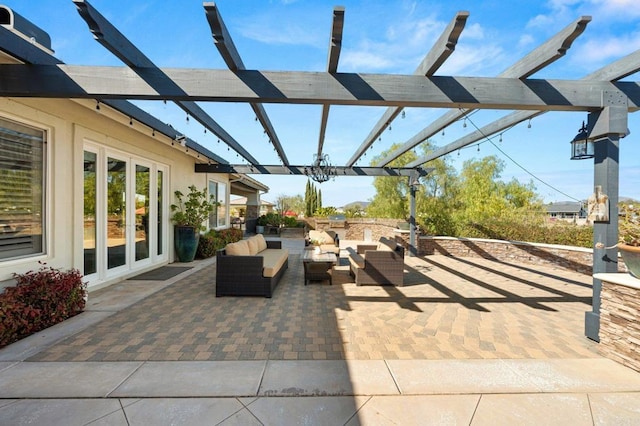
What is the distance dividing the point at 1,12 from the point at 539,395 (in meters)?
5.73

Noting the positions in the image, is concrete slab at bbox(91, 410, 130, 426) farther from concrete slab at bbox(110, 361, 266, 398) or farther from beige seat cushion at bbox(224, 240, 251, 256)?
beige seat cushion at bbox(224, 240, 251, 256)

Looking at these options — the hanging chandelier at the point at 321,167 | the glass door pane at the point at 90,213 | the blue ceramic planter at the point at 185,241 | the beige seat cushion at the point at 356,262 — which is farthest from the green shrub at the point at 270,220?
the glass door pane at the point at 90,213

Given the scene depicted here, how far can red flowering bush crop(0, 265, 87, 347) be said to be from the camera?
286 cm

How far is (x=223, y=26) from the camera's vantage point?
2.50 meters

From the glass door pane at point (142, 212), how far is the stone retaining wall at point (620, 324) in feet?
24.5

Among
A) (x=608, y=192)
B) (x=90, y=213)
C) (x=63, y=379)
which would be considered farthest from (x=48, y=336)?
(x=608, y=192)

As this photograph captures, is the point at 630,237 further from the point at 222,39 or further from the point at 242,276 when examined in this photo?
the point at 242,276

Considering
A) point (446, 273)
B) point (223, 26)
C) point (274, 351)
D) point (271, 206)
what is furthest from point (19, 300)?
point (271, 206)

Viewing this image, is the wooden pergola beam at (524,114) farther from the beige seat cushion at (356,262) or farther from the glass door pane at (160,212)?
Result: the glass door pane at (160,212)

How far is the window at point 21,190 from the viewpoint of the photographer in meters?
3.29

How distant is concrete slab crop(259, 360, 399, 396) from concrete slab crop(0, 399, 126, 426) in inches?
43.4

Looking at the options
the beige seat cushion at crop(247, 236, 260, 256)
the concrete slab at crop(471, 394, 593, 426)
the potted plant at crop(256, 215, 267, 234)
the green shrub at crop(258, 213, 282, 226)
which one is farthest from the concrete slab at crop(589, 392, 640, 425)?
the green shrub at crop(258, 213, 282, 226)

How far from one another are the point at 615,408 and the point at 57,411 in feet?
13.1

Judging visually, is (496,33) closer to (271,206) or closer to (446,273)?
(446,273)
